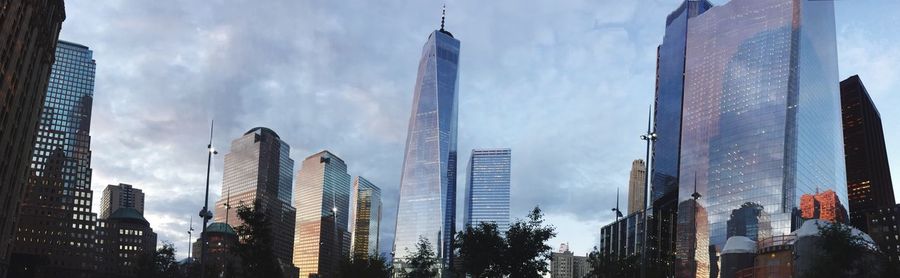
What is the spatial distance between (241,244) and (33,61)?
A: 39317 mm

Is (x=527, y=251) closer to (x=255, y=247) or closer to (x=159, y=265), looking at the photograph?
(x=255, y=247)

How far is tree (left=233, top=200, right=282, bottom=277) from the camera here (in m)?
67.1

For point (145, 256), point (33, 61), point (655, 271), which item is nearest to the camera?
point (33, 61)

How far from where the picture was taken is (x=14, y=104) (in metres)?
82.0

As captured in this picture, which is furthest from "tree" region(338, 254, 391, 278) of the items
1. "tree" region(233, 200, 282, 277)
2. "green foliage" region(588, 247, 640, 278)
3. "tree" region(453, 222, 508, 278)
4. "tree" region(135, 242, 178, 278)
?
"tree" region(135, 242, 178, 278)

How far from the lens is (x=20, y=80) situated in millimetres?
82375

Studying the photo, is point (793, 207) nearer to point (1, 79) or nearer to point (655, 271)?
point (655, 271)

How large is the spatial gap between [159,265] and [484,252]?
10158 cm

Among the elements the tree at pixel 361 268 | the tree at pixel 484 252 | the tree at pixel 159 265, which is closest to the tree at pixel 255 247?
the tree at pixel 484 252

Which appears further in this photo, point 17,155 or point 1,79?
point 17,155

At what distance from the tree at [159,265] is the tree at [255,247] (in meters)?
87.1

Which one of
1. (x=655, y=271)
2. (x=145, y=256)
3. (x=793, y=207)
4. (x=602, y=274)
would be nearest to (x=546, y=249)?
(x=602, y=274)

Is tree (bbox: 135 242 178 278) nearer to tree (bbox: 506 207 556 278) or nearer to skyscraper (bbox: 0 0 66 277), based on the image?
skyscraper (bbox: 0 0 66 277)

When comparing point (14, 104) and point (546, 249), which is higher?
point (14, 104)
